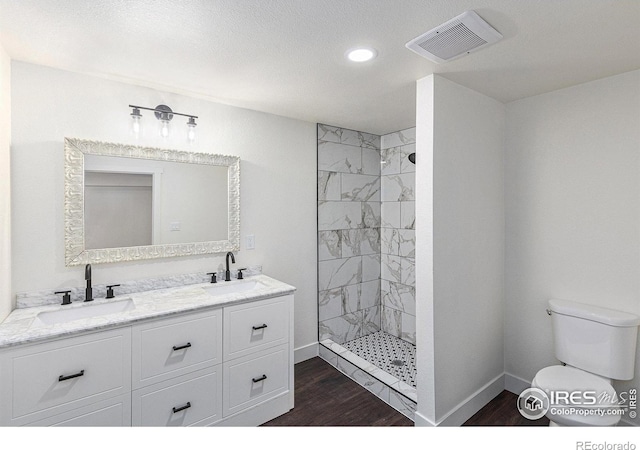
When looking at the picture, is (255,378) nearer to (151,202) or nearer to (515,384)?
(151,202)

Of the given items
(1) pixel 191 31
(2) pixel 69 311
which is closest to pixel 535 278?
(1) pixel 191 31

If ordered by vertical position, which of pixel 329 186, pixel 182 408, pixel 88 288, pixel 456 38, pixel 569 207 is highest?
pixel 456 38

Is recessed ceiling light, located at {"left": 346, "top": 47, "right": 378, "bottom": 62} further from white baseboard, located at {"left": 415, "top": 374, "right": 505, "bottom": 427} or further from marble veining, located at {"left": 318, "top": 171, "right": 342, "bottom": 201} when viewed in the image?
white baseboard, located at {"left": 415, "top": 374, "right": 505, "bottom": 427}

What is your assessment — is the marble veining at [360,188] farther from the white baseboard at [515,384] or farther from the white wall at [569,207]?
the white baseboard at [515,384]

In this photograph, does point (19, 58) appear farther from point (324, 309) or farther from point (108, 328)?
point (324, 309)

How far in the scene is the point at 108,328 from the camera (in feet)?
5.55

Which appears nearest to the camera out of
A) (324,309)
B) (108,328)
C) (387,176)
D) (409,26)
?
(409,26)

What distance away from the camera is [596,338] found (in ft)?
6.68

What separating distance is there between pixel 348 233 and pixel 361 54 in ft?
6.40

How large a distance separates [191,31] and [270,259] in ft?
6.02

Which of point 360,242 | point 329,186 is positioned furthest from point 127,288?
point 360,242

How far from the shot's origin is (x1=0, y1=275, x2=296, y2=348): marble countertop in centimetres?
155

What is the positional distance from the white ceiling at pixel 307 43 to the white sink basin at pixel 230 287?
4.67ft

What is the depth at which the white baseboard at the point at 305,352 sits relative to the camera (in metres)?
3.09
